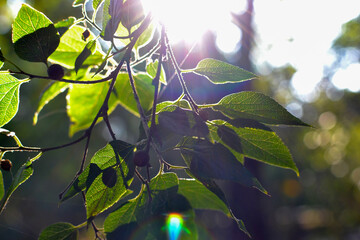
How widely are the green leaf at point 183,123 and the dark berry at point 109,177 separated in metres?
0.09

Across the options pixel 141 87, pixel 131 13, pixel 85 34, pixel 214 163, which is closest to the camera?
pixel 214 163

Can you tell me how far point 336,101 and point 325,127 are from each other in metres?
0.93

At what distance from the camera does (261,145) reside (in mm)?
→ 459

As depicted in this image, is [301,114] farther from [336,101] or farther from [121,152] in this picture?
[121,152]

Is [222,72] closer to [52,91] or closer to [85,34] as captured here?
[85,34]

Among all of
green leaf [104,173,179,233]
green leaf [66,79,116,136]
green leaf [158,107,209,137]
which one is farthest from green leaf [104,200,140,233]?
green leaf [66,79,116,136]

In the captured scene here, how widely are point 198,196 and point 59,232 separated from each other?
22cm

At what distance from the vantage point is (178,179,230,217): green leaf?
479mm

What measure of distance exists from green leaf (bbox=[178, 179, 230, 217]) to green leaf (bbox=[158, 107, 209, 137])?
0.10 meters

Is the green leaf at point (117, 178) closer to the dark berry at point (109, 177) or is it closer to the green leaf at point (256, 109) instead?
the dark berry at point (109, 177)

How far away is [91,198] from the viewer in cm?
44

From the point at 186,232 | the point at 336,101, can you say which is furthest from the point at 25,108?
the point at 336,101

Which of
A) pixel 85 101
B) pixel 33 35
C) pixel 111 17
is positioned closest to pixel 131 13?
pixel 111 17

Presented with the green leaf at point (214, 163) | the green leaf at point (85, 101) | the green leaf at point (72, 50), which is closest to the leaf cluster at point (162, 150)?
the green leaf at point (214, 163)
